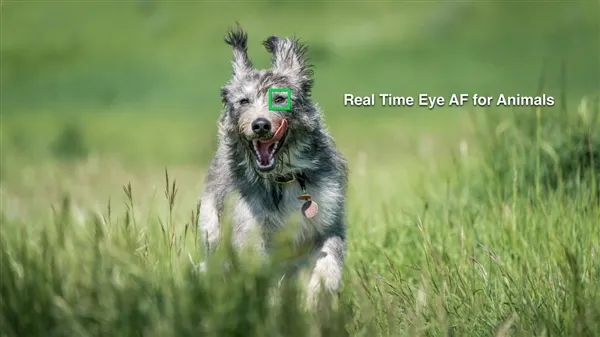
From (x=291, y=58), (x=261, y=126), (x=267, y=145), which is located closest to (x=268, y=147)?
(x=267, y=145)

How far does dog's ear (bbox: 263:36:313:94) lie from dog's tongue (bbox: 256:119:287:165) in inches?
23.0

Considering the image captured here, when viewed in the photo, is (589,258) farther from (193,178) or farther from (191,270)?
(193,178)

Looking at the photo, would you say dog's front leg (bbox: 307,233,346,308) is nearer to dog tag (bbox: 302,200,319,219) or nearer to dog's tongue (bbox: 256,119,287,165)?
dog tag (bbox: 302,200,319,219)

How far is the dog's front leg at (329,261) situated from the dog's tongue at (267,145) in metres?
0.74

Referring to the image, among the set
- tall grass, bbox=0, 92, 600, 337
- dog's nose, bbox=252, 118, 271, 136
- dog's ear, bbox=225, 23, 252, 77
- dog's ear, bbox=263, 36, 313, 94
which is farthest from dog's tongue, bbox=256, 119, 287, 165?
tall grass, bbox=0, 92, 600, 337

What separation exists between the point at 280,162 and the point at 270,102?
442mm

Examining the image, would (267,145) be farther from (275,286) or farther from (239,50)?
(275,286)

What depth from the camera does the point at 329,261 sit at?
614 cm

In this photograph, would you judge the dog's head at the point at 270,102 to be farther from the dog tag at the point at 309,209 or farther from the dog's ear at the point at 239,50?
the dog tag at the point at 309,209

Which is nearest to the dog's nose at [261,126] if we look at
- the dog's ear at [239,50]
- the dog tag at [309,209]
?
the dog tag at [309,209]

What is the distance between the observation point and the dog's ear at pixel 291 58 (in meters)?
6.69

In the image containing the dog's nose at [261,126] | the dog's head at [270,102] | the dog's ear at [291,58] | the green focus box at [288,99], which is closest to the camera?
the dog's nose at [261,126]

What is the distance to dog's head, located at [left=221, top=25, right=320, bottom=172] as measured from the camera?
6137 mm

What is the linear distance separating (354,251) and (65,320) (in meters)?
3.72
